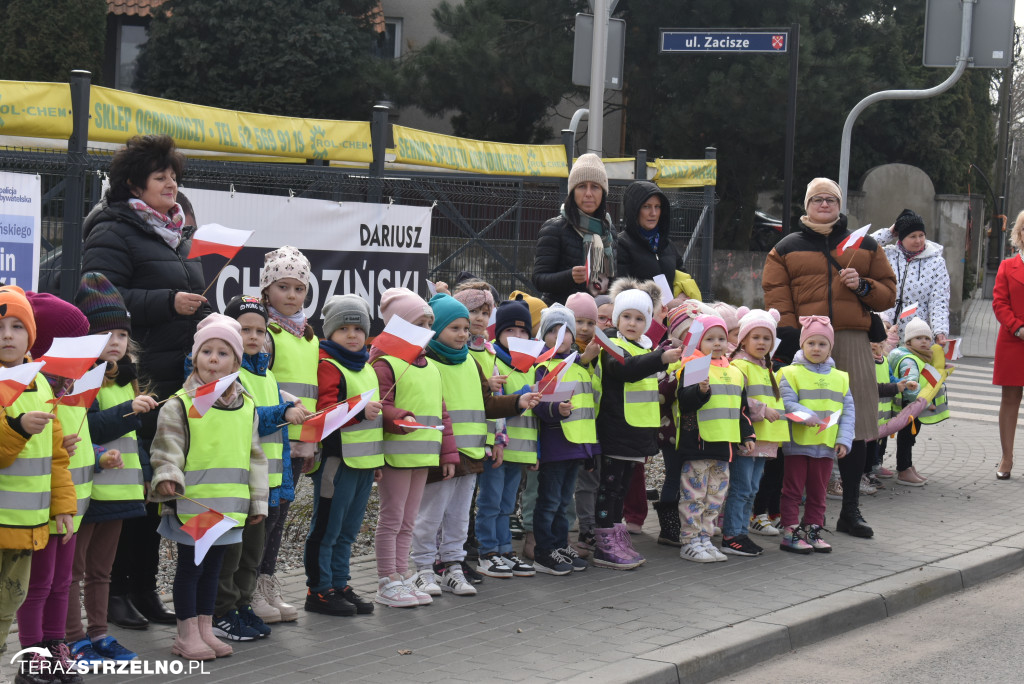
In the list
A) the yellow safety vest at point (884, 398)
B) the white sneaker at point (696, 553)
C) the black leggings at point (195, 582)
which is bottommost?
the white sneaker at point (696, 553)

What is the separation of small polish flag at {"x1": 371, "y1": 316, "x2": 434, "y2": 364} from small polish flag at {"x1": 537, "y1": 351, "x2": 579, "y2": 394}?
85cm

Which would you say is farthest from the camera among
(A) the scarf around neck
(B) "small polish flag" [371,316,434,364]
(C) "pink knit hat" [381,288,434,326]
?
(C) "pink knit hat" [381,288,434,326]

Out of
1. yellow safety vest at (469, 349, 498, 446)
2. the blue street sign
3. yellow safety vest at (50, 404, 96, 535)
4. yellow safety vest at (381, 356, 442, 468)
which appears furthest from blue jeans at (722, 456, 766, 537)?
the blue street sign

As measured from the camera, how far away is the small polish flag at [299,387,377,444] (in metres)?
5.55

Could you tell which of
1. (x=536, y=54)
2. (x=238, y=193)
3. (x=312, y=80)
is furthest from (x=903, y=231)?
(x=312, y=80)

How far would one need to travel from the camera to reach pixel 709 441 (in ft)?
25.0

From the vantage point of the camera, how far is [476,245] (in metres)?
10.9

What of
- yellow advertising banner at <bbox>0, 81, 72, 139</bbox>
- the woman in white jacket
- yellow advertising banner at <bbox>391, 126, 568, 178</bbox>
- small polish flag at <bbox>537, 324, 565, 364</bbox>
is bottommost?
small polish flag at <bbox>537, 324, 565, 364</bbox>

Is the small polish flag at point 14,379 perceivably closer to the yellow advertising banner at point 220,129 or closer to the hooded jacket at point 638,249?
the hooded jacket at point 638,249

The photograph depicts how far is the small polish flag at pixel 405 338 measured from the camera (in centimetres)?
605

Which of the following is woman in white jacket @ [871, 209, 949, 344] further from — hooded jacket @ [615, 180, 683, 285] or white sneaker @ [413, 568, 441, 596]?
white sneaker @ [413, 568, 441, 596]

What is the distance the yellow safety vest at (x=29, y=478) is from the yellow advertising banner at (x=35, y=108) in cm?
528

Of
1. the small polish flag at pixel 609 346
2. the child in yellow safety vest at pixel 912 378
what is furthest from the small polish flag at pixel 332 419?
the child in yellow safety vest at pixel 912 378

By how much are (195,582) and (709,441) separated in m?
3.44
